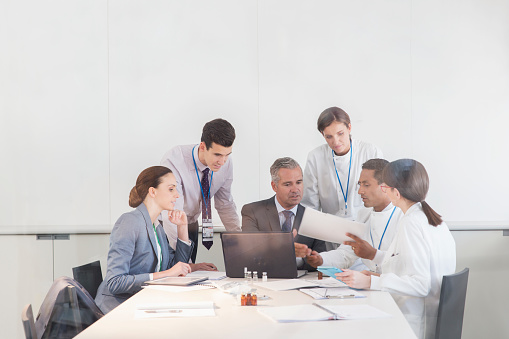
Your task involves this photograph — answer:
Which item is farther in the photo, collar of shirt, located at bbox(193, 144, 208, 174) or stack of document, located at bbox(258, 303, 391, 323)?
collar of shirt, located at bbox(193, 144, 208, 174)

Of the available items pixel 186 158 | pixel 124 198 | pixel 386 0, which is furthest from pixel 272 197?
pixel 386 0

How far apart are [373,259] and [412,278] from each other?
57 cm

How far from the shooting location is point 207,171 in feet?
13.2

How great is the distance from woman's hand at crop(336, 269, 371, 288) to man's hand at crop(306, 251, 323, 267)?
2.31 ft

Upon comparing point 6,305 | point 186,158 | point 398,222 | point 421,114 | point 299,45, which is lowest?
point 6,305

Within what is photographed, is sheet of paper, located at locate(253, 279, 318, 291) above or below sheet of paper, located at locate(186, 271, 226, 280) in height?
above

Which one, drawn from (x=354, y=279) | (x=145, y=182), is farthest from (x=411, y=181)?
(x=145, y=182)

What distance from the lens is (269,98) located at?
13.0 feet

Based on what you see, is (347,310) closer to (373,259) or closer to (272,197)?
(373,259)

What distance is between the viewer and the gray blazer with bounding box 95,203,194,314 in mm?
2996

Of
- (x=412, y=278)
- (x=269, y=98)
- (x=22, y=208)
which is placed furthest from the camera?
(x=269, y=98)

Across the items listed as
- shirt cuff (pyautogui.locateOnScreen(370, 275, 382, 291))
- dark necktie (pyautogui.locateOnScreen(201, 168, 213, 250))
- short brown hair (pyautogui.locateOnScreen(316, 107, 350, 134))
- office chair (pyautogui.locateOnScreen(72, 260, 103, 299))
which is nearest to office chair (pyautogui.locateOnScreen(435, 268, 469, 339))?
A: shirt cuff (pyautogui.locateOnScreen(370, 275, 382, 291))

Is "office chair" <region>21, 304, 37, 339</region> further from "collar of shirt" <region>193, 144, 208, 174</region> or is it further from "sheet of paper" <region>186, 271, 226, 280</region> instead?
"collar of shirt" <region>193, 144, 208, 174</region>

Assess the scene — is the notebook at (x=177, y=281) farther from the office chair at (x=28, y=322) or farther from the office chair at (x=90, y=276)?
the office chair at (x=28, y=322)
